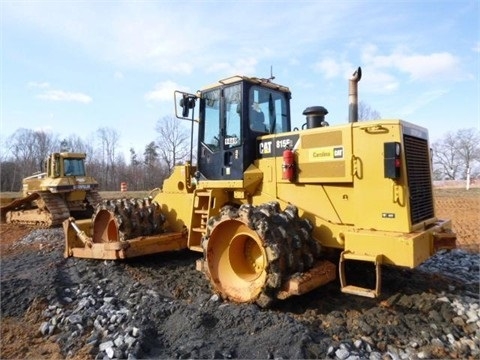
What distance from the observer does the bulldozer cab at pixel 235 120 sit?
6645 millimetres

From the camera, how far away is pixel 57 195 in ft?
54.9

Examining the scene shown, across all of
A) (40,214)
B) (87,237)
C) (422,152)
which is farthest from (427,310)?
(40,214)

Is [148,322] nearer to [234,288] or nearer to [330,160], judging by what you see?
[234,288]

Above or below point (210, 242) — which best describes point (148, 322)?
below

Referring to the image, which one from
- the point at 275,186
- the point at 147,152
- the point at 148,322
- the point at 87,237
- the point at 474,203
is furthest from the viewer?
the point at 147,152

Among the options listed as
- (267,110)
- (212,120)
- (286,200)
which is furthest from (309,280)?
(212,120)

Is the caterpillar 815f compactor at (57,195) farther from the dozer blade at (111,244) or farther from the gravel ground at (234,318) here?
the gravel ground at (234,318)

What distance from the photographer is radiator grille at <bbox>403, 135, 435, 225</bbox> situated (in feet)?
17.1

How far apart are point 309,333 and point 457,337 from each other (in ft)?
5.68

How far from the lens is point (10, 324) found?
5453 mm

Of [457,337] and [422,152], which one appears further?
[422,152]

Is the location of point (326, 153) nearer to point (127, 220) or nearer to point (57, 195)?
point (127, 220)

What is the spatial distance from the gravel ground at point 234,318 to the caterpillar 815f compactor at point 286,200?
0.39 metres

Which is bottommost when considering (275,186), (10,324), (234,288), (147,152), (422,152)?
(10,324)
